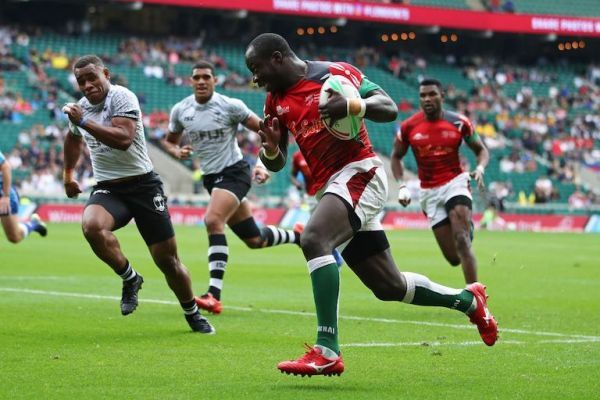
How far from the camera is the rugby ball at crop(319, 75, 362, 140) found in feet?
23.9

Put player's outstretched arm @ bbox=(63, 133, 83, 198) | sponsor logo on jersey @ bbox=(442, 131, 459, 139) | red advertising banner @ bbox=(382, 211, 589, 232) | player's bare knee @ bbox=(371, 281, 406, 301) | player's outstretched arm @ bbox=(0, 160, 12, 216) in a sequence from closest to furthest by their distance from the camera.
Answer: player's bare knee @ bbox=(371, 281, 406, 301), player's outstretched arm @ bbox=(63, 133, 83, 198), sponsor logo on jersey @ bbox=(442, 131, 459, 139), player's outstretched arm @ bbox=(0, 160, 12, 216), red advertising banner @ bbox=(382, 211, 589, 232)

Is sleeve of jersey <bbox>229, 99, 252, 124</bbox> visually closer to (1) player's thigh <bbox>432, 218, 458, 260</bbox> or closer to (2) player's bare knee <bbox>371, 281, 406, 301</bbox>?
(1) player's thigh <bbox>432, 218, 458, 260</bbox>

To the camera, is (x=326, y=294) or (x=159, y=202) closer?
(x=326, y=294)

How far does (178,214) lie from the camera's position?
39.3 m

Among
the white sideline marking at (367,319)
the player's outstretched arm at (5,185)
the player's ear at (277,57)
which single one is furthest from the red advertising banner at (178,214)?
the player's ear at (277,57)

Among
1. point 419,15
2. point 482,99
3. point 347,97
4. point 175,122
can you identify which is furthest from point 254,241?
point 419,15

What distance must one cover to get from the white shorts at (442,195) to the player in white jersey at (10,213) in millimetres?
5244

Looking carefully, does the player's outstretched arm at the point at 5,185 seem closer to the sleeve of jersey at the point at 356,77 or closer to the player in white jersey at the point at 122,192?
the player in white jersey at the point at 122,192

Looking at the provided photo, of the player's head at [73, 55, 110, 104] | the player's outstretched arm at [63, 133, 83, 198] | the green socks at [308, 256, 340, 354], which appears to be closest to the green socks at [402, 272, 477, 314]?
the green socks at [308, 256, 340, 354]

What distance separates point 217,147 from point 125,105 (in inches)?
138

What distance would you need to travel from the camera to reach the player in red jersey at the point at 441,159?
1340 centimetres

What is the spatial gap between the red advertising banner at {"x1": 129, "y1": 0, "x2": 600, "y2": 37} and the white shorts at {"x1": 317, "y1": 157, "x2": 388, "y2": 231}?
138ft

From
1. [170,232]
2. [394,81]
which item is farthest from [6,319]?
[394,81]

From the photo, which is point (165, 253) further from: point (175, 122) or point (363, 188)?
point (175, 122)
